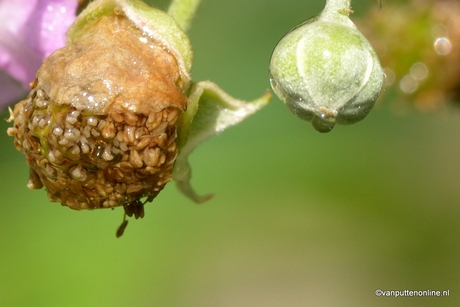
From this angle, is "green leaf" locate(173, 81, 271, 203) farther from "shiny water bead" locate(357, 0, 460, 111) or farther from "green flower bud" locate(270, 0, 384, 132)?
"shiny water bead" locate(357, 0, 460, 111)

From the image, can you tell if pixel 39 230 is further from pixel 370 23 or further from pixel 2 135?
pixel 370 23

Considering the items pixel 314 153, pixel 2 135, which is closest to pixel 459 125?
pixel 314 153

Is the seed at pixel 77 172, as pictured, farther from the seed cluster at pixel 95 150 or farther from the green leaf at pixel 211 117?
the green leaf at pixel 211 117

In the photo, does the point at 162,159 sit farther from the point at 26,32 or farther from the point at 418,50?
the point at 418,50

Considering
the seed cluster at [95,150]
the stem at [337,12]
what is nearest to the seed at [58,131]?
the seed cluster at [95,150]

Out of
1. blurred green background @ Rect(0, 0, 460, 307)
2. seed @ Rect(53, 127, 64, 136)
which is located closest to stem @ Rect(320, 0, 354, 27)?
seed @ Rect(53, 127, 64, 136)

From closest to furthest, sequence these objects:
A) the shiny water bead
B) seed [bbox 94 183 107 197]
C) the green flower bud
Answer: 1. the green flower bud
2. seed [bbox 94 183 107 197]
3. the shiny water bead
